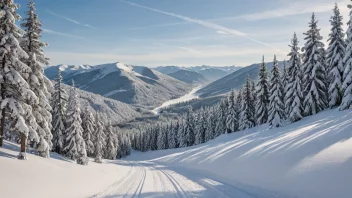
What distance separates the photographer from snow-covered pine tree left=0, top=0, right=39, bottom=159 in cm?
2080

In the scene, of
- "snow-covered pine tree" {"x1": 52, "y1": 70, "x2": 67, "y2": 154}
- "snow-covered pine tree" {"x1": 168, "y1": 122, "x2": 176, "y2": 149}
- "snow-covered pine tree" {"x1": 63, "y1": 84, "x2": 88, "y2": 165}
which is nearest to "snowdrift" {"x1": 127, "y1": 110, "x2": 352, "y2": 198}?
"snow-covered pine tree" {"x1": 63, "y1": 84, "x2": 88, "y2": 165}

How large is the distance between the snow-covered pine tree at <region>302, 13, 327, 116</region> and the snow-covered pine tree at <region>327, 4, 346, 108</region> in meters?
1.50

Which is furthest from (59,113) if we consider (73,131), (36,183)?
(36,183)

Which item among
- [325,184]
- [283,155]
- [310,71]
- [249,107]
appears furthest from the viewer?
[249,107]

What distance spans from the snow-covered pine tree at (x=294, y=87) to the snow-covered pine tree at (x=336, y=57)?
4158 millimetres

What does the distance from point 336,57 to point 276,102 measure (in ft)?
38.5

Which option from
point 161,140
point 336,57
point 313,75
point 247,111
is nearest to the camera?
point 336,57

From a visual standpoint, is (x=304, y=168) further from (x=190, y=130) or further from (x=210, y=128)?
(x=190, y=130)

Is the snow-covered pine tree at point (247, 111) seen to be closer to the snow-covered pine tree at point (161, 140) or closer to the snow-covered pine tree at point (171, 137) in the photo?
the snow-covered pine tree at point (171, 137)

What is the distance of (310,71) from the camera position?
137ft

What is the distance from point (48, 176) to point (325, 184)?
1675cm

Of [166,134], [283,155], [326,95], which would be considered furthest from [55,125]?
[166,134]

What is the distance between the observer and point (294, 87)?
42.6 meters

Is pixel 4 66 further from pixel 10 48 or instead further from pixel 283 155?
pixel 283 155
